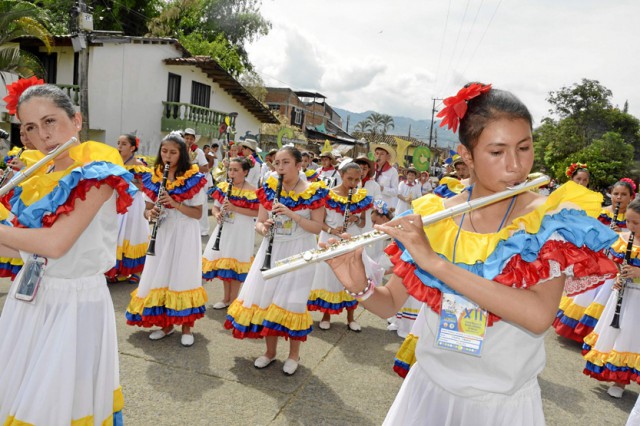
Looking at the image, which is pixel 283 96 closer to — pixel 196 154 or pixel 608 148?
pixel 608 148

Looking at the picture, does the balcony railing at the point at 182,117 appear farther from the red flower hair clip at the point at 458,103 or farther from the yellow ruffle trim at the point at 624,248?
the red flower hair clip at the point at 458,103

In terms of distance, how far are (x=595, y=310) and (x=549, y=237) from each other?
5309 millimetres

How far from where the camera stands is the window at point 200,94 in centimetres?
2639

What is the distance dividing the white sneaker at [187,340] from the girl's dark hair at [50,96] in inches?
125

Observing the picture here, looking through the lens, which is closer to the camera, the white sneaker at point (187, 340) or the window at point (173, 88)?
the white sneaker at point (187, 340)

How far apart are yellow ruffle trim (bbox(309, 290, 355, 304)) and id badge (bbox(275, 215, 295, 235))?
145 centimetres

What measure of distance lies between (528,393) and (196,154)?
385 inches

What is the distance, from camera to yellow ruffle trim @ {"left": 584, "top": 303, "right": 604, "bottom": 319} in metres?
6.13

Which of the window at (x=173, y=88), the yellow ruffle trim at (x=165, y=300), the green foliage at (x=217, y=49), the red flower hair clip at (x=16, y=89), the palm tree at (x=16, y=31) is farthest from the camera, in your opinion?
the green foliage at (x=217, y=49)

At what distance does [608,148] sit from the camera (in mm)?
38219

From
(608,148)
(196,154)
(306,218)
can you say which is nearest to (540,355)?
(306,218)

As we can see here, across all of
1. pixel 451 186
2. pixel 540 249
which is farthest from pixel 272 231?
pixel 540 249

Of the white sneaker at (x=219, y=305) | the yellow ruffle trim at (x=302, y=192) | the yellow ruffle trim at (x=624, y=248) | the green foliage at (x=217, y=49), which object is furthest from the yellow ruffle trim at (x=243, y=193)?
the green foliage at (x=217, y=49)

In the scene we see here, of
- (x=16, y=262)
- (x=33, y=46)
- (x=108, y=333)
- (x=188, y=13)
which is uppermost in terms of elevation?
(x=188, y=13)
